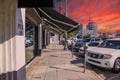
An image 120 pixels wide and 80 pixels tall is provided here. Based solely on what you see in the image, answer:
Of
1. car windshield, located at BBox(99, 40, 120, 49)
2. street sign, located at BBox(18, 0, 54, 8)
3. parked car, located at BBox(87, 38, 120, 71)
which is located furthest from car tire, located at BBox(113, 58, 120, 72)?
street sign, located at BBox(18, 0, 54, 8)

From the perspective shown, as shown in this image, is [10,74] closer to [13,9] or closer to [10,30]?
[10,30]

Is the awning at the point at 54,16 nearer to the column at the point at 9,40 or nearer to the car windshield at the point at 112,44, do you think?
the car windshield at the point at 112,44

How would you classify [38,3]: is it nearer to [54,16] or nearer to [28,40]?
[54,16]

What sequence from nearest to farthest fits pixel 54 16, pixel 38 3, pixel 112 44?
pixel 38 3, pixel 54 16, pixel 112 44

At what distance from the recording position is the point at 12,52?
6543 millimetres

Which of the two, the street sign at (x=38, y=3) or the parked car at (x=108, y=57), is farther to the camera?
the parked car at (x=108, y=57)

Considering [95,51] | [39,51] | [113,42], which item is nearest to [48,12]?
[95,51]

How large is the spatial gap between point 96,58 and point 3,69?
7059 millimetres

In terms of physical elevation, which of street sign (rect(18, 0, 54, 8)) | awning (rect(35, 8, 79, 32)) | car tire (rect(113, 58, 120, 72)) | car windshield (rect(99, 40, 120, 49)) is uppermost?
awning (rect(35, 8, 79, 32))

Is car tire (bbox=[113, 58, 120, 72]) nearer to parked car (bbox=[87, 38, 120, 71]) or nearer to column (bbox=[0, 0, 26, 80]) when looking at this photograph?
parked car (bbox=[87, 38, 120, 71])

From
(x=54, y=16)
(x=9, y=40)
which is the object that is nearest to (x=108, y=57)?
(x=54, y=16)

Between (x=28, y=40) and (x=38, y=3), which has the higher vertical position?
(x=38, y=3)

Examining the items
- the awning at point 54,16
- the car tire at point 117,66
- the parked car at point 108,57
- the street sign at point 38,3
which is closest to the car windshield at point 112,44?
the parked car at point 108,57

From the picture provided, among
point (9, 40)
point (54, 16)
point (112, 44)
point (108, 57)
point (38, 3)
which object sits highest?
point (54, 16)
